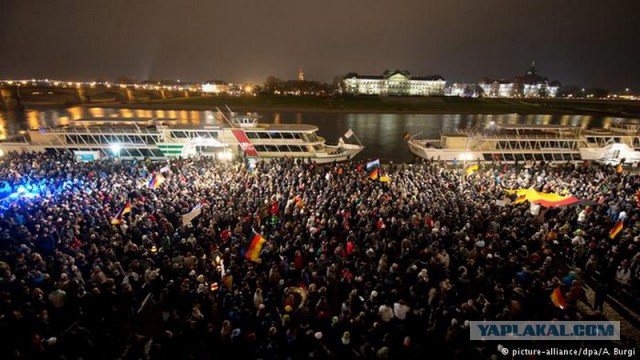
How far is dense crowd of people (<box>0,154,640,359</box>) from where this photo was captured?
6887mm

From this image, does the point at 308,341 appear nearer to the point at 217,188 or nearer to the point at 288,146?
the point at 217,188

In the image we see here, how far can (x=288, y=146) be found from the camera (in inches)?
1139

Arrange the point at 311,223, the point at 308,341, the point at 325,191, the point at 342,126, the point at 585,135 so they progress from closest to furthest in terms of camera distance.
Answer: the point at 308,341
the point at 311,223
the point at 325,191
the point at 585,135
the point at 342,126

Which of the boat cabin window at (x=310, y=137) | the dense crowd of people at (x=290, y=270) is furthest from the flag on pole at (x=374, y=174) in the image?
the boat cabin window at (x=310, y=137)

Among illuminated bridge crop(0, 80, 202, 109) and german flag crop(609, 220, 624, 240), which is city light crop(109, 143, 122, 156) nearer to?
german flag crop(609, 220, 624, 240)

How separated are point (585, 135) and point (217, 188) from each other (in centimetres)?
3381

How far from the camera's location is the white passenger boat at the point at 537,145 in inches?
1176

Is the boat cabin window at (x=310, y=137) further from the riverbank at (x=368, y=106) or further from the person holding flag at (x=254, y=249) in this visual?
the riverbank at (x=368, y=106)

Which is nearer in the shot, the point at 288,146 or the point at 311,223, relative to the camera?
the point at 311,223

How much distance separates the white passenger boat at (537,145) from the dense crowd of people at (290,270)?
45.5ft

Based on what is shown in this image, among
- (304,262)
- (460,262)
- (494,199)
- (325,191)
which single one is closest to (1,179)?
(325,191)

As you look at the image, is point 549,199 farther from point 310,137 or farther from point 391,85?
point 391,85

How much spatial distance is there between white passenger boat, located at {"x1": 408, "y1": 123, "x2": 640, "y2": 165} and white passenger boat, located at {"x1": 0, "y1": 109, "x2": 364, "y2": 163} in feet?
36.6

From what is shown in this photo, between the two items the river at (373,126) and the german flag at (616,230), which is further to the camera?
the river at (373,126)
